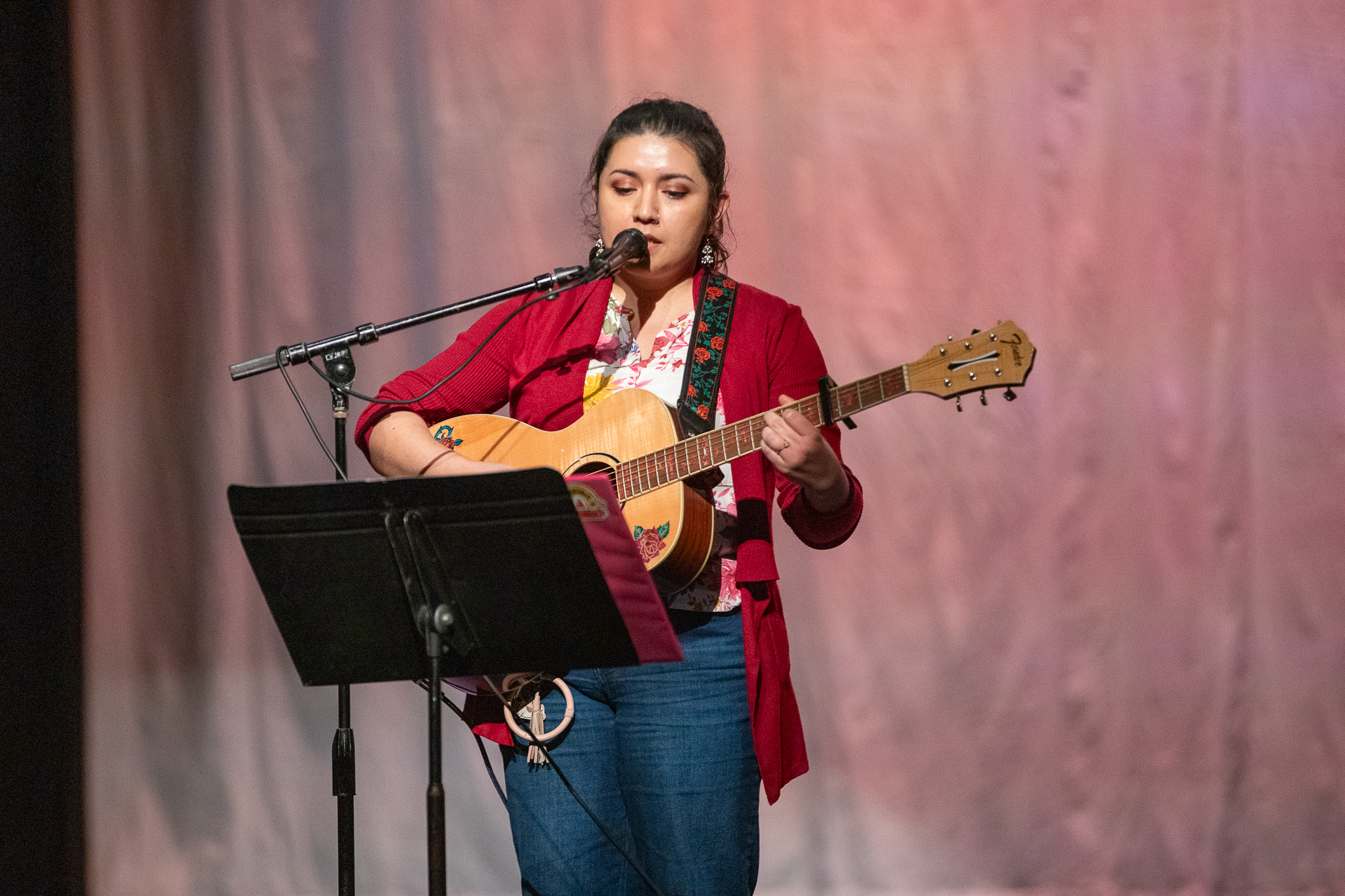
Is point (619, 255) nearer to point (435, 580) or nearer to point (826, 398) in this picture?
point (826, 398)

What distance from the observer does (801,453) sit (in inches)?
65.9

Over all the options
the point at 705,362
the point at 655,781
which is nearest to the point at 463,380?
the point at 705,362

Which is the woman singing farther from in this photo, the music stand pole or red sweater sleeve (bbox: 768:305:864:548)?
the music stand pole

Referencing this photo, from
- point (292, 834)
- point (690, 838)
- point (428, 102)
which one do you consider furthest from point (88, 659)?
point (690, 838)

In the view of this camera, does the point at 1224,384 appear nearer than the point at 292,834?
Yes

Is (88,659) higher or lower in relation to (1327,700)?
higher

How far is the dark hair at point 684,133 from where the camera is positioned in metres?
1.94

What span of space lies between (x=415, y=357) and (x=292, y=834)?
144 cm

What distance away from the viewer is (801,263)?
3.19 m

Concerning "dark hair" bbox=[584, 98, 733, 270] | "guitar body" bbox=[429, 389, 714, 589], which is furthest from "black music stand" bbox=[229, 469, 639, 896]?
"dark hair" bbox=[584, 98, 733, 270]

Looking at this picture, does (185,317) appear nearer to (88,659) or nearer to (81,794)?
(88,659)

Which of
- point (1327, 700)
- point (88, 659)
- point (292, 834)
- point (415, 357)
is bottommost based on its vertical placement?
point (292, 834)

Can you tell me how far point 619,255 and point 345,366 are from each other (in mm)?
473

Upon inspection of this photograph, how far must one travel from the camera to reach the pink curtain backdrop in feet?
9.84
